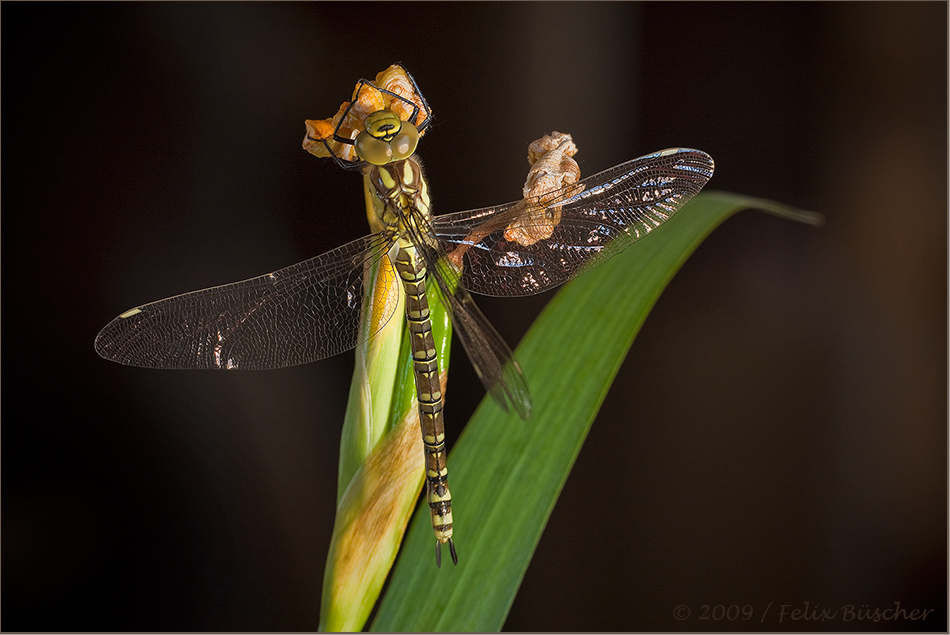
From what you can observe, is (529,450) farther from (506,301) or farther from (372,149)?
(506,301)

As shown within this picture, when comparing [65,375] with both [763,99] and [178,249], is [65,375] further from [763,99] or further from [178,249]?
[763,99]

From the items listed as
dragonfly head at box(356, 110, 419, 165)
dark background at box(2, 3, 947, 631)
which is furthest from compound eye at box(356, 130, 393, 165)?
dark background at box(2, 3, 947, 631)

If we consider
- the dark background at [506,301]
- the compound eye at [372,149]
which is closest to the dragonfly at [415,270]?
the compound eye at [372,149]

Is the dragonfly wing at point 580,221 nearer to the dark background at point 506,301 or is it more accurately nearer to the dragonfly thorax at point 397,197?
the dragonfly thorax at point 397,197

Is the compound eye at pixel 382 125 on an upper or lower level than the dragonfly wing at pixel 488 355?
upper

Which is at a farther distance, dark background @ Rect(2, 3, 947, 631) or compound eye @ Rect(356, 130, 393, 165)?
dark background @ Rect(2, 3, 947, 631)

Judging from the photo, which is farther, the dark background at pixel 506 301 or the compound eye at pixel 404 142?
the dark background at pixel 506 301

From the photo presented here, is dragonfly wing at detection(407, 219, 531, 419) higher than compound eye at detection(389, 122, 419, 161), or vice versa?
compound eye at detection(389, 122, 419, 161)

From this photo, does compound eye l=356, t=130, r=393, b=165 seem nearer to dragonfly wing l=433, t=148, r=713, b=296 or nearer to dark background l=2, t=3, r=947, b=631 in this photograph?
dragonfly wing l=433, t=148, r=713, b=296

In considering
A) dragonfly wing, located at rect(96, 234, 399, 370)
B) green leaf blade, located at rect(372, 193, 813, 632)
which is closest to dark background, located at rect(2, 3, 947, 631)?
dragonfly wing, located at rect(96, 234, 399, 370)
